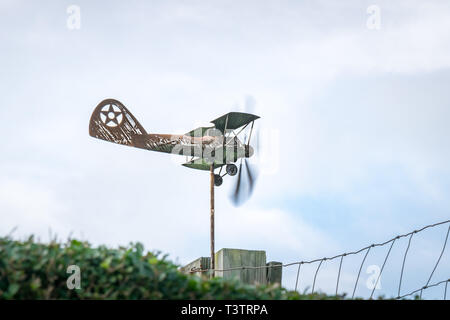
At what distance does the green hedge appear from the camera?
4090mm

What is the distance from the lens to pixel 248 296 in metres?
4.64

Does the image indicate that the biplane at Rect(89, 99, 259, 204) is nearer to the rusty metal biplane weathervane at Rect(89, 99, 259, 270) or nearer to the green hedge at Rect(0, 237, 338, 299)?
the rusty metal biplane weathervane at Rect(89, 99, 259, 270)

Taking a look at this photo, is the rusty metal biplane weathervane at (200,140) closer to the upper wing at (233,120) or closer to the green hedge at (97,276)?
the upper wing at (233,120)

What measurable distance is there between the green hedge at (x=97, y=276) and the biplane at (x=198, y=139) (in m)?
12.6

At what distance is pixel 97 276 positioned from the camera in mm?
4332

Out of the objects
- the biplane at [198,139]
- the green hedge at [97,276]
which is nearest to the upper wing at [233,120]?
the biplane at [198,139]

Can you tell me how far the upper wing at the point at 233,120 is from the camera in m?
17.6

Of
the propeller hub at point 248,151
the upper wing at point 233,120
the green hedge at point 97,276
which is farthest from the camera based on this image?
the propeller hub at point 248,151

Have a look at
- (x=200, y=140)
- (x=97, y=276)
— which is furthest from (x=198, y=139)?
(x=97, y=276)

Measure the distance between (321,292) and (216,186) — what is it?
11.9 meters

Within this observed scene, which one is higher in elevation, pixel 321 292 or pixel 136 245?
pixel 136 245

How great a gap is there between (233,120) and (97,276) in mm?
13693
